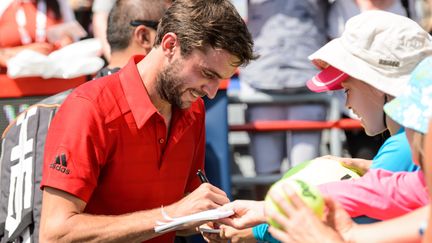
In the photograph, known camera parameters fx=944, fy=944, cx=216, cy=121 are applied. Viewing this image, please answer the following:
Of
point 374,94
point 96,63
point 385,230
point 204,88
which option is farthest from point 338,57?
point 96,63

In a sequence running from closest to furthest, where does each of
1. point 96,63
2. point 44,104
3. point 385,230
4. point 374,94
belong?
1. point 385,230
2. point 374,94
3. point 44,104
4. point 96,63

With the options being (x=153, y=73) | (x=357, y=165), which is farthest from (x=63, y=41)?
(x=357, y=165)

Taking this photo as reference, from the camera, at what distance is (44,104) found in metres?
4.07

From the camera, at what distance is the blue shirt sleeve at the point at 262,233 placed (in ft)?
11.4

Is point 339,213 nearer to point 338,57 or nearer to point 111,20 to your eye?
point 338,57

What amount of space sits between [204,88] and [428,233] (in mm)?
1522

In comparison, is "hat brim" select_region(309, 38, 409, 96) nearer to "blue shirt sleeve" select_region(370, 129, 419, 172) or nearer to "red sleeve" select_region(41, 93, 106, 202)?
"blue shirt sleeve" select_region(370, 129, 419, 172)

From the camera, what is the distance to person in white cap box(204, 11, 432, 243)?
2.78m

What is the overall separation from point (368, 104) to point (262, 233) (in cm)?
69

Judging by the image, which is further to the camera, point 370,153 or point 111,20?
point 370,153

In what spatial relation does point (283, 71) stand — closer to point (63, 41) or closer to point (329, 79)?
point (63, 41)

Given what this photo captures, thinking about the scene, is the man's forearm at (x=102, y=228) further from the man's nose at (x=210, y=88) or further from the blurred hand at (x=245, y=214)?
the man's nose at (x=210, y=88)

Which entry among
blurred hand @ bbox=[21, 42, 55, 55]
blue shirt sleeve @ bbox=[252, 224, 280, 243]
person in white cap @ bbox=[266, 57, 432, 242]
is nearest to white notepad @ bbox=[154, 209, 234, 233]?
blue shirt sleeve @ bbox=[252, 224, 280, 243]

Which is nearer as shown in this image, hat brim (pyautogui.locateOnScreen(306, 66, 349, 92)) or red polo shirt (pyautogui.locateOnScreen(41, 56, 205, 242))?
hat brim (pyautogui.locateOnScreen(306, 66, 349, 92))
